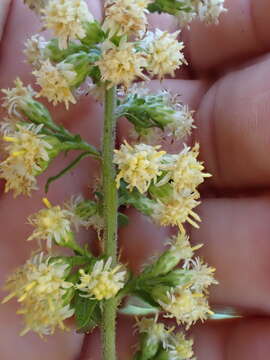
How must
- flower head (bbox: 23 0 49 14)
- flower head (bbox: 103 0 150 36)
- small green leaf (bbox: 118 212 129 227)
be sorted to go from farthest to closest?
1. small green leaf (bbox: 118 212 129 227)
2. flower head (bbox: 23 0 49 14)
3. flower head (bbox: 103 0 150 36)

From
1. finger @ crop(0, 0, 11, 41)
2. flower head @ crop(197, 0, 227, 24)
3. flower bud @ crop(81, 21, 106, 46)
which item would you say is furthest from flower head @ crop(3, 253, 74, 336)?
finger @ crop(0, 0, 11, 41)

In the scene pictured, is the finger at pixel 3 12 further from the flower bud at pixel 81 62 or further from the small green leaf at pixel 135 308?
the small green leaf at pixel 135 308

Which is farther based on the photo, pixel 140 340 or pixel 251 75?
pixel 251 75

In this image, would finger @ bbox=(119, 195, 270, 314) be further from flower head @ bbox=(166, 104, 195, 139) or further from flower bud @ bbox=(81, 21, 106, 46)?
flower bud @ bbox=(81, 21, 106, 46)

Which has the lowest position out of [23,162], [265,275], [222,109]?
[265,275]

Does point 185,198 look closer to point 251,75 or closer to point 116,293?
point 116,293

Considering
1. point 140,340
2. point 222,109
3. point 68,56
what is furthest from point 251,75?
point 140,340
